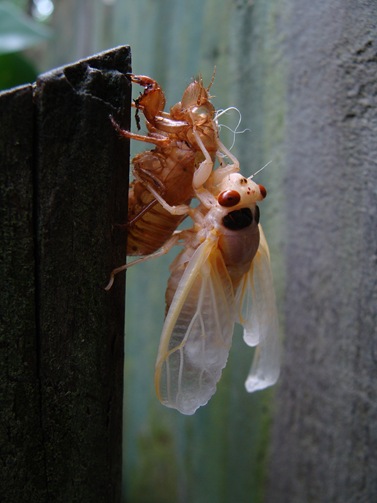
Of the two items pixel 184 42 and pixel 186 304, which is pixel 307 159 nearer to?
pixel 186 304

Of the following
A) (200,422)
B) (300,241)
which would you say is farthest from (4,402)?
(200,422)

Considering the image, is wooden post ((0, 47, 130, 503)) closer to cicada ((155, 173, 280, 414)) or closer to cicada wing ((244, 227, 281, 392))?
cicada ((155, 173, 280, 414))

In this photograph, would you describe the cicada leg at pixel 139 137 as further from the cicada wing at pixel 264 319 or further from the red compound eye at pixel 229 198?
the cicada wing at pixel 264 319

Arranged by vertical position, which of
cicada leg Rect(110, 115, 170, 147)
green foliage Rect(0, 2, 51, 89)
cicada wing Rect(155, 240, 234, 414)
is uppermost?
green foliage Rect(0, 2, 51, 89)

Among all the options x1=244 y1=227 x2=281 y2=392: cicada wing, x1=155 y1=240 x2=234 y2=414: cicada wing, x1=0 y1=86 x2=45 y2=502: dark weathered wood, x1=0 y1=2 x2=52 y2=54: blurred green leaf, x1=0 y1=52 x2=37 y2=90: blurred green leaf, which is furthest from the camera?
x1=0 y1=52 x2=37 y2=90: blurred green leaf

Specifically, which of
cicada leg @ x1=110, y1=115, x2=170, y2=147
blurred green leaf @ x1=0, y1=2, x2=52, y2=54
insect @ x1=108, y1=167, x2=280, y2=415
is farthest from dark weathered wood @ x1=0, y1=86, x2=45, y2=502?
blurred green leaf @ x1=0, y1=2, x2=52, y2=54

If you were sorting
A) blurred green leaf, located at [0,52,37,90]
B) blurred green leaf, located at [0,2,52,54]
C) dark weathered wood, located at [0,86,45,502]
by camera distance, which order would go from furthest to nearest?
blurred green leaf, located at [0,52,37,90]
blurred green leaf, located at [0,2,52,54]
dark weathered wood, located at [0,86,45,502]
